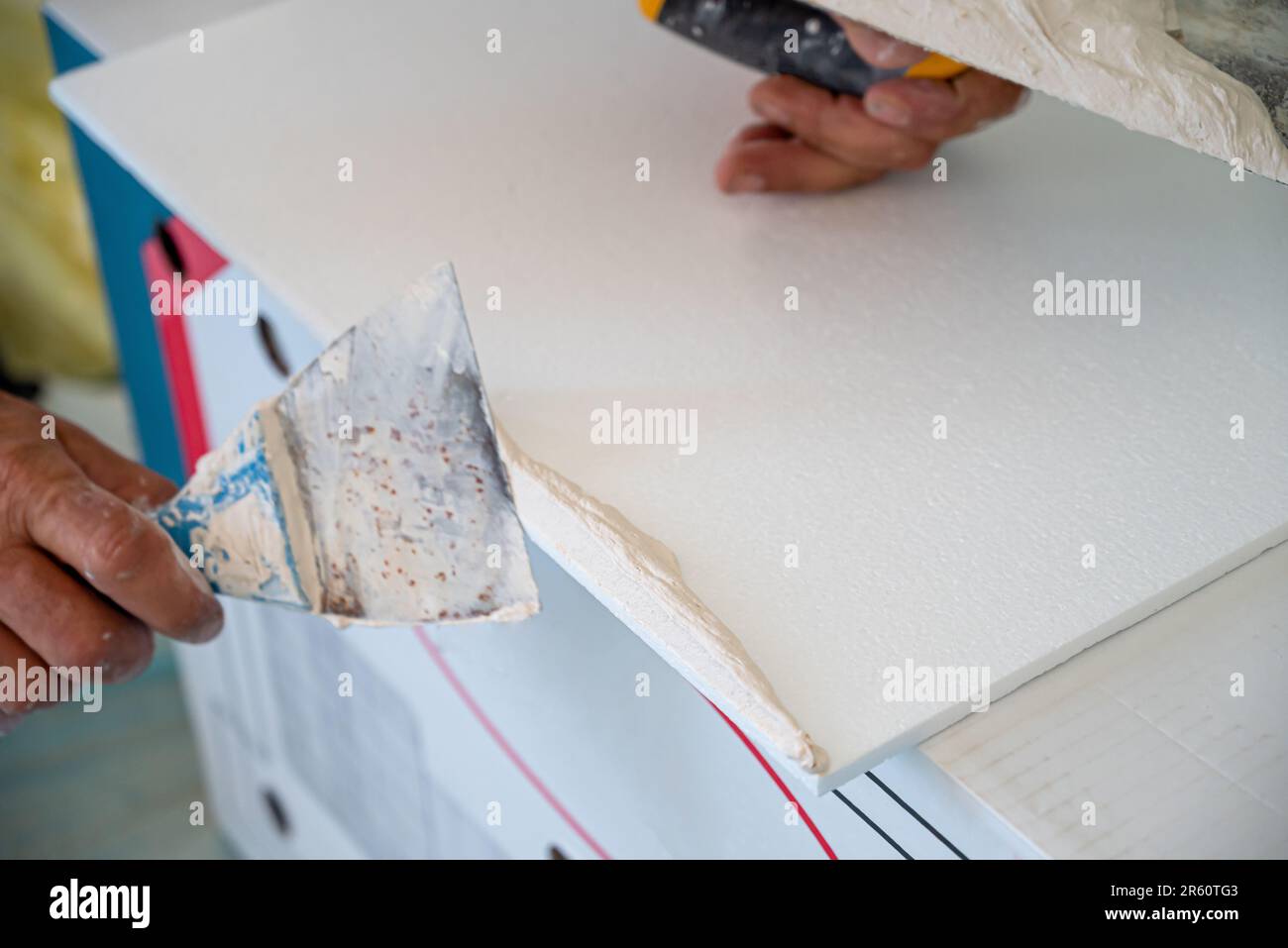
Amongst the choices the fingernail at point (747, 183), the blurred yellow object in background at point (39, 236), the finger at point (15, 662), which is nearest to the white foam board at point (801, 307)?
the fingernail at point (747, 183)

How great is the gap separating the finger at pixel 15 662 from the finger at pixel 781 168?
0.50m

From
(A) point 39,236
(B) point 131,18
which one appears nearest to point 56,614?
(B) point 131,18

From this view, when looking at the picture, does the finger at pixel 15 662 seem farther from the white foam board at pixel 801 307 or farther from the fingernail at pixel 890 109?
the fingernail at pixel 890 109

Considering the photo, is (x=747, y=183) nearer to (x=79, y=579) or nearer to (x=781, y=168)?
(x=781, y=168)

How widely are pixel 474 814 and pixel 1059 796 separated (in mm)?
554

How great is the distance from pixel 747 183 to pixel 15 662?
1.71 ft

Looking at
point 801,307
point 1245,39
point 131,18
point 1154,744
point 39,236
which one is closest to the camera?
point 1154,744

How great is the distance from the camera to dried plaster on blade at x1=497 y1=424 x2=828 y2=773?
1.71ft

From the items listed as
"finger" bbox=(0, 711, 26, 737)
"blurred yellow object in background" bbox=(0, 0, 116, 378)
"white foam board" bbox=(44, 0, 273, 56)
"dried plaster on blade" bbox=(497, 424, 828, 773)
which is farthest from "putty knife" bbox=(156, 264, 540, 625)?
"blurred yellow object in background" bbox=(0, 0, 116, 378)

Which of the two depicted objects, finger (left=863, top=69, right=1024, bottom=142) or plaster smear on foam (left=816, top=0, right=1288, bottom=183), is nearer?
plaster smear on foam (left=816, top=0, right=1288, bottom=183)

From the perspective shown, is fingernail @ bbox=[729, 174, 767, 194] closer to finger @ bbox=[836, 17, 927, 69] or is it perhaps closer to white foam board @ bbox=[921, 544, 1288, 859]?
finger @ bbox=[836, 17, 927, 69]

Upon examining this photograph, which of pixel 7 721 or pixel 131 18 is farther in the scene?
pixel 131 18

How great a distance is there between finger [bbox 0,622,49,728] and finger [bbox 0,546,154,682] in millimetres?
12

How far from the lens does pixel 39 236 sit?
5.58ft
